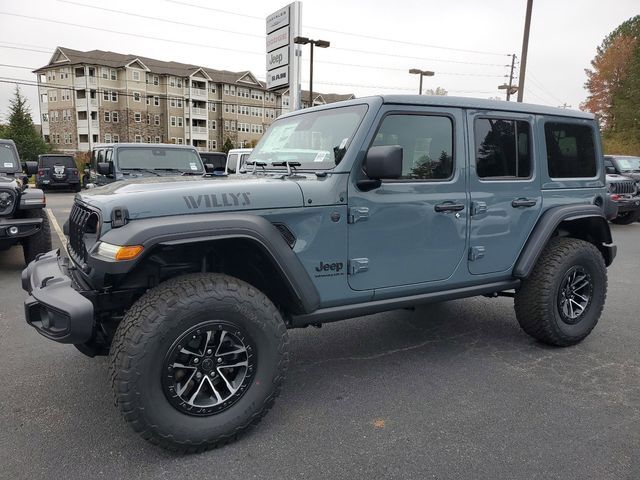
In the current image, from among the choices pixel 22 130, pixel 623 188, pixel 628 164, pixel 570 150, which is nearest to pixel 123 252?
pixel 570 150

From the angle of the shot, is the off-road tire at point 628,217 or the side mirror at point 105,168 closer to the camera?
the side mirror at point 105,168

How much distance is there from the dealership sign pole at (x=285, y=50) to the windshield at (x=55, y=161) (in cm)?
1029

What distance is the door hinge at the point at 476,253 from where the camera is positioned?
11.2 feet

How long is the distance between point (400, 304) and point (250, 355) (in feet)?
3.66

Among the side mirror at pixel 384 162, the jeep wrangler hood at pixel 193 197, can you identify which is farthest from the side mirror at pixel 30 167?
the side mirror at pixel 384 162

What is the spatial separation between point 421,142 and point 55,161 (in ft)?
73.9

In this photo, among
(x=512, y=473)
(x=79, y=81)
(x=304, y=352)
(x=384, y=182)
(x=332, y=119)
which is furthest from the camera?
(x=79, y=81)

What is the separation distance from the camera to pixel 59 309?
7.55 ft

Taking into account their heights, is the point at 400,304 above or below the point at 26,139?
below

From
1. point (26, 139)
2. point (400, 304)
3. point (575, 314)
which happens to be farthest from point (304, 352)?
point (26, 139)

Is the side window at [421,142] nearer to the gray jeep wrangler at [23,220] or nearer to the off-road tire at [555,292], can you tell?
the off-road tire at [555,292]

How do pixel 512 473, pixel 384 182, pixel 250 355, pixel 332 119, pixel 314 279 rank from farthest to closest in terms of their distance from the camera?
pixel 332 119, pixel 384 182, pixel 314 279, pixel 250 355, pixel 512 473

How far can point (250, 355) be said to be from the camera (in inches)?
99.8

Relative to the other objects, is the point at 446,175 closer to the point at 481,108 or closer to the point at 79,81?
the point at 481,108
